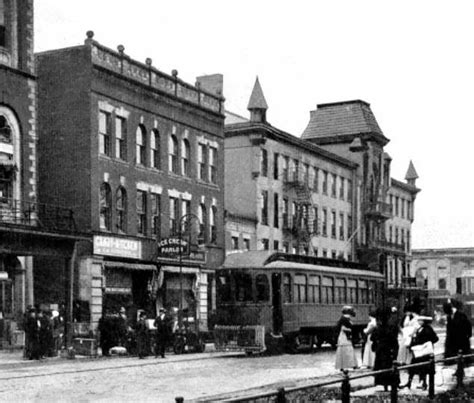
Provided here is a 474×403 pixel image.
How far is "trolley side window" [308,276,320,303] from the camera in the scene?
112 ft

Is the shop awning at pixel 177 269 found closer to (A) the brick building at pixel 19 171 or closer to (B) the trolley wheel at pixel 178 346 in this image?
(A) the brick building at pixel 19 171

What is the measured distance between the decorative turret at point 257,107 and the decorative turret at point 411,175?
34386 millimetres

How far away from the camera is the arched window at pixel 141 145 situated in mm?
41944

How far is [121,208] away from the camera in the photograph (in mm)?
40594

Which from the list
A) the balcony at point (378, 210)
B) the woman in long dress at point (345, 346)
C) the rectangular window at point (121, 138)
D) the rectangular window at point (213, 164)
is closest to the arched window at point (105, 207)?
the rectangular window at point (121, 138)

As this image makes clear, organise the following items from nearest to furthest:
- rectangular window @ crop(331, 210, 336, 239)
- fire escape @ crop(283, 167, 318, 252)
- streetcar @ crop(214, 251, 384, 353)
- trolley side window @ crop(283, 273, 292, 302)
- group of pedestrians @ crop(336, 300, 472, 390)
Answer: group of pedestrians @ crop(336, 300, 472, 390) → streetcar @ crop(214, 251, 384, 353) → trolley side window @ crop(283, 273, 292, 302) → fire escape @ crop(283, 167, 318, 252) → rectangular window @ crop(331, 210, 336, 239)

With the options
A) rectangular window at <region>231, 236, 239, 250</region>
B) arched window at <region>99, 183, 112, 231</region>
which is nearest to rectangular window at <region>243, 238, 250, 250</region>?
rectangular window at <region>231, 236, 239, 250</region>

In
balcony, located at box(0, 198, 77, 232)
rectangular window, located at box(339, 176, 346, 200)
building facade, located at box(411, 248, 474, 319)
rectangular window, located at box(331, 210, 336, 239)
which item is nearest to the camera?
balcony, located at box(0, 198, 77, 232)

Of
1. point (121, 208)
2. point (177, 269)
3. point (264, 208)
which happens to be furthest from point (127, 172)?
point (264, 208)

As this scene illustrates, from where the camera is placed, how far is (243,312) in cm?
3231

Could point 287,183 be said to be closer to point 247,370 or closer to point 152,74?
point 152,74

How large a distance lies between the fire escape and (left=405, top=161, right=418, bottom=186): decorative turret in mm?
28487

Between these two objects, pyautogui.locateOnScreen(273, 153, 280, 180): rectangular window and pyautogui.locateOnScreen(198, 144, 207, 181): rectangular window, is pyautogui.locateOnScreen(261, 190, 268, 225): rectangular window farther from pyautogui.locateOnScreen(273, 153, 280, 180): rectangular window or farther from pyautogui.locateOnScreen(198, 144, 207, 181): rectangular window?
pyautogui.locateOnScreen(198, 144, 207, 181): rectangular window

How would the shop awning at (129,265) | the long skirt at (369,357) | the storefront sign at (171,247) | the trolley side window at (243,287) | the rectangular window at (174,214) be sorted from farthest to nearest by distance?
the rectangular window at (174,214)
the storefront sign at (171,247)
the shop awning at (129,265)
the trolley side window at (243,287)
the long skirt at (369,357)
